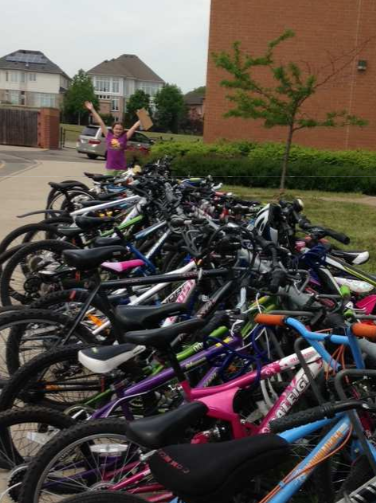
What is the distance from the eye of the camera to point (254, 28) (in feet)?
71.3

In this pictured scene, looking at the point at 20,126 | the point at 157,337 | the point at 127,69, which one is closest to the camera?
the point at 157,337

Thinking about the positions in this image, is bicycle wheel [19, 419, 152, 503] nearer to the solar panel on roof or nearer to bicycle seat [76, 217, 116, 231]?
bicycle seat [76, 217, 116, 231]

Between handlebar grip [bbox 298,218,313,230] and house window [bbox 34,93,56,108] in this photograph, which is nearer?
handlebar grip [bbox 298,218,313,230]

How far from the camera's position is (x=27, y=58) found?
10919cm

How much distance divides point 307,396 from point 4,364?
198 centimetres

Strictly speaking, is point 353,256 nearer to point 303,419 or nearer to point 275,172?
point 303,419

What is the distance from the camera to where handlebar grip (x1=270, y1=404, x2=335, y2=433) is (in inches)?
71.7

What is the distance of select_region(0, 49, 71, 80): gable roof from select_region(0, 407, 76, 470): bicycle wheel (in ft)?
356

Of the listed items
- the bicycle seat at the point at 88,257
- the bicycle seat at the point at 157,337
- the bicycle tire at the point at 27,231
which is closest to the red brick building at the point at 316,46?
the bicycle tire at the point at 27,231

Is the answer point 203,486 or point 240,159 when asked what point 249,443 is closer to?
point 203,486

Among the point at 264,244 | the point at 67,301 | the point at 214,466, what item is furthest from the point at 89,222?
the point at 214,466

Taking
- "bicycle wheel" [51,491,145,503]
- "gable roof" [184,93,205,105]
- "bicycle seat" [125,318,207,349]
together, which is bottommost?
"bicycle wheel" [51,491,145,503]

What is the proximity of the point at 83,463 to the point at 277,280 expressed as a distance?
1261 millimetres

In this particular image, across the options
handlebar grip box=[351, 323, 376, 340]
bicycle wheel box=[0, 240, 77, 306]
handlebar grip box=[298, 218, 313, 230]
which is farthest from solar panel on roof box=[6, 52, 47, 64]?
handlebar grip box=[351, 323, 376, 340]
